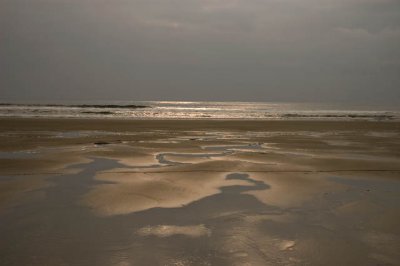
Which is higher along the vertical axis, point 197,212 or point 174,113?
point 174,113

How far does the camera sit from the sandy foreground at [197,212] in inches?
162

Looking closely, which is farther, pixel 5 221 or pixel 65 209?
pixel 65 209

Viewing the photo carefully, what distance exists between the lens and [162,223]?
517 centimetres

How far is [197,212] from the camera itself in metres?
5.75

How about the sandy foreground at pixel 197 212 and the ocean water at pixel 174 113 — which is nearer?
the sandy foreground at pixel 197 212

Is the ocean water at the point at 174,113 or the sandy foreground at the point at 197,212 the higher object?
the ocean water at the point at 174,113

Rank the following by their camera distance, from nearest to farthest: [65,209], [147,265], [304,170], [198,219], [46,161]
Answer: [147,265], [198,219], [65,209], [304,170], [46,161]

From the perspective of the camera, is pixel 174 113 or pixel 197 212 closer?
pixel 197 212

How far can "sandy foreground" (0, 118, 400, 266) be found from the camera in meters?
4.12

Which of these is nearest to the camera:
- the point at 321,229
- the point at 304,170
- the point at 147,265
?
the point at 147,265

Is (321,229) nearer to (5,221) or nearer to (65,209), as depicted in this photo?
(65,209)

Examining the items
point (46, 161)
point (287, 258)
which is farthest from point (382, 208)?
point (46, 161)

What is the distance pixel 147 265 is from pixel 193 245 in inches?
28.4

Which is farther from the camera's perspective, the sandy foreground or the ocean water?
the ocean water
